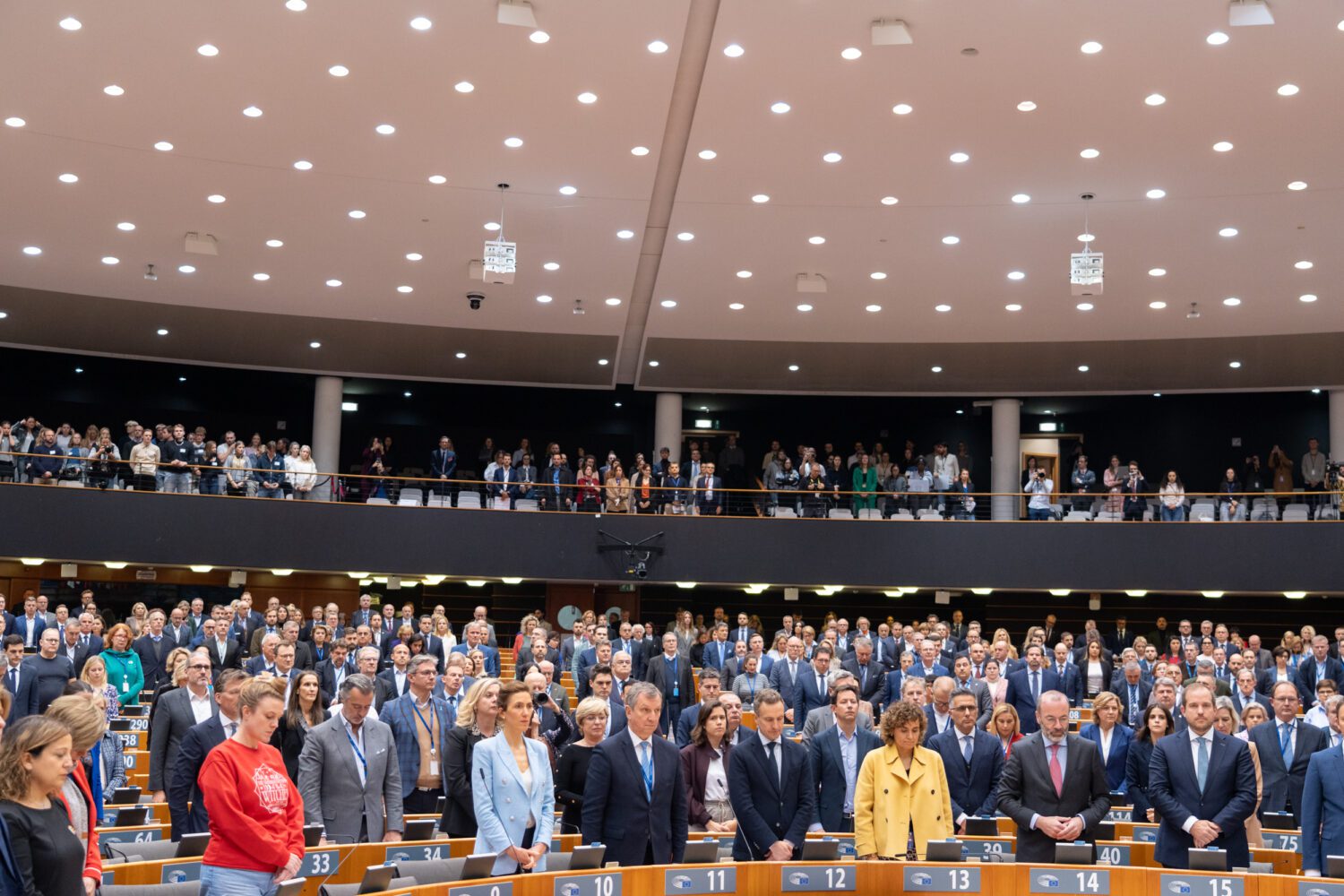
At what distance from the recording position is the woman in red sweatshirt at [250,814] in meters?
4.57

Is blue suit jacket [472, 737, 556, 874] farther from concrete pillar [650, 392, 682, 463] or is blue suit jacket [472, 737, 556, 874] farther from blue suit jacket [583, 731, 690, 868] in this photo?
concrete pillar [650, 392, 682, 463]

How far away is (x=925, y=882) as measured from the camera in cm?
511

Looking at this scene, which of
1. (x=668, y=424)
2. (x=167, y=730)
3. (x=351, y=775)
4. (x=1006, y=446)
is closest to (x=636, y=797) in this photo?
(x=351, y=775)

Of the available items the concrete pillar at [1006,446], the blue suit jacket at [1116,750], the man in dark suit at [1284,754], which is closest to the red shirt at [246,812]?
the blue suit jacket at [1116,750]

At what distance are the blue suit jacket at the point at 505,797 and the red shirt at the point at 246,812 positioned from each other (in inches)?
30.8

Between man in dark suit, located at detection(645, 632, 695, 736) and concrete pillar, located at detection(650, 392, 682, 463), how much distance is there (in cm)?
1040

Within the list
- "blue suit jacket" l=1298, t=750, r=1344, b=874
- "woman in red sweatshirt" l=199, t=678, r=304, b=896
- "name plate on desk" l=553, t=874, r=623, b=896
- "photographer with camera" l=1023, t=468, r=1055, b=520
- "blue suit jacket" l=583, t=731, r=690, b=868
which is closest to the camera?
"woman in red sweatshirt" l=199, t=678, r=304, b=896

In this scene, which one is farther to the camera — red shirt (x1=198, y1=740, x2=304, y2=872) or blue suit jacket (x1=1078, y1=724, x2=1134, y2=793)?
blue suit jacket (x1=1078, y1=724, x2=1134, y2=793)

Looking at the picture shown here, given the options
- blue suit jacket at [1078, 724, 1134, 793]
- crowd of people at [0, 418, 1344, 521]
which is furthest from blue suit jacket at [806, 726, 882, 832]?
crowd of people at [0, 418, 1344, 521]

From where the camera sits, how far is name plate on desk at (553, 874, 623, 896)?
4.69 meters

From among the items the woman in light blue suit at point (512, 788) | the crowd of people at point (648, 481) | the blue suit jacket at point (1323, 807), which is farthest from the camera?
the crowd of people at point (648, 481)

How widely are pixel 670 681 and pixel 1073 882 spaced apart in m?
7.94

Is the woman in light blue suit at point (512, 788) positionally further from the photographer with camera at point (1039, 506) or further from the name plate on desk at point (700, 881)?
the photographer with camera at point (1039, 506)

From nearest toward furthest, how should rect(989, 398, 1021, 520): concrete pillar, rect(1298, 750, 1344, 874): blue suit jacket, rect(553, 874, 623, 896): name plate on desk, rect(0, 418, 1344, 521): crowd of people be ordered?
rect(553, 874, 623, 896): name plate on desk → rect(1298, 750, 1344, 874): blue suit jacket → rect(0, 418, 1344, 521): crowd of people → rect(989, 398, 1021, 520): concrete pillar
